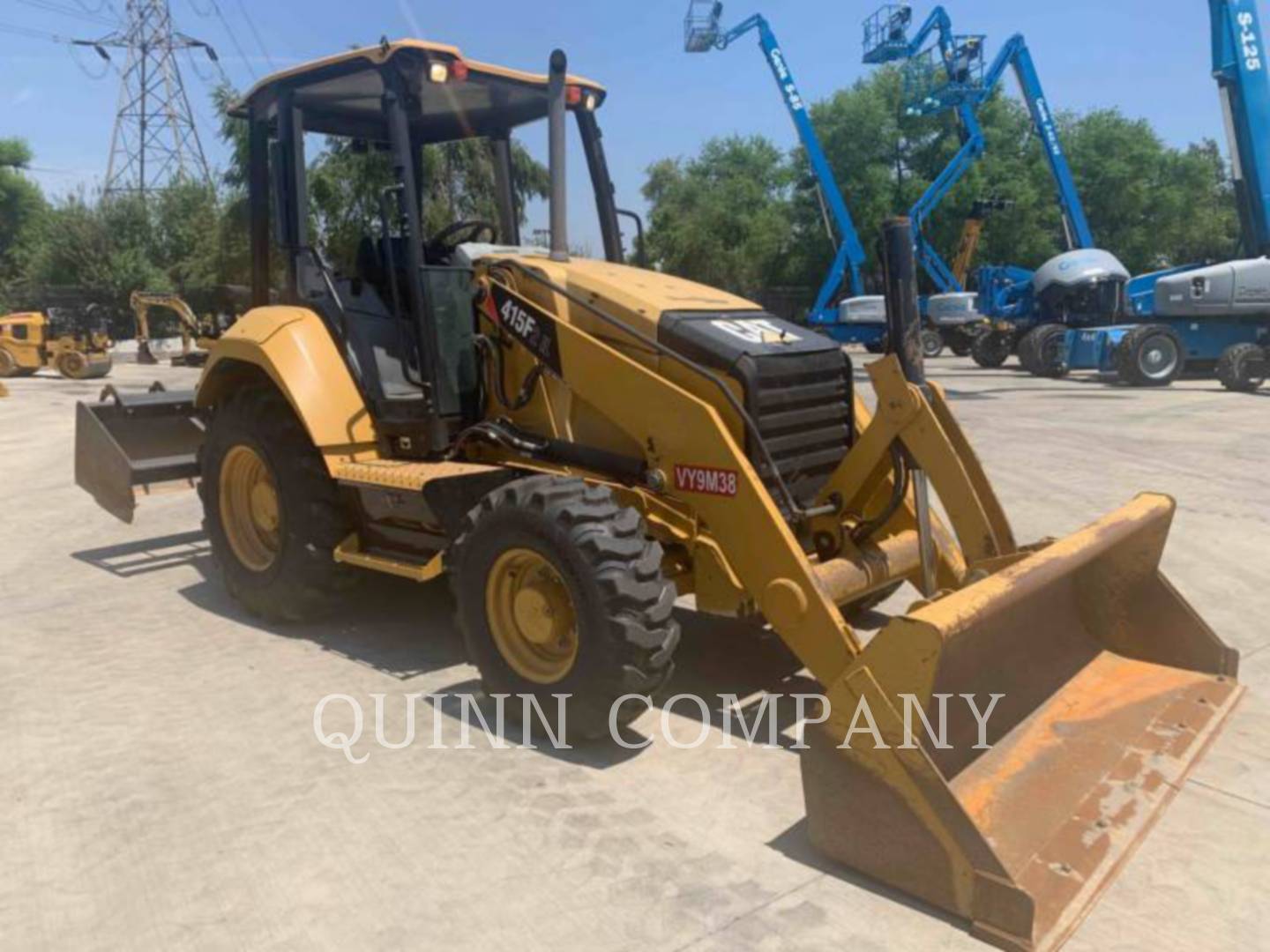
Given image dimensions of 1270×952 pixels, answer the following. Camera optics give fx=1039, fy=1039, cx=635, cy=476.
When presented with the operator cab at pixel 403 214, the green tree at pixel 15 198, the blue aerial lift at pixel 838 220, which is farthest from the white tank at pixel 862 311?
the green tree at pixel 15 198

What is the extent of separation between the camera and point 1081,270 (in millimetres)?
20234

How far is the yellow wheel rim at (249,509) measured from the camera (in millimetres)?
5695

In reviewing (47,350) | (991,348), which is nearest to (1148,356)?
(991,348)

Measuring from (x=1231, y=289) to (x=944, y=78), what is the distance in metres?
11.2

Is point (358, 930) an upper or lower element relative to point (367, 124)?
lower

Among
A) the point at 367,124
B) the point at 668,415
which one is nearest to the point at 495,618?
the point at 668,415

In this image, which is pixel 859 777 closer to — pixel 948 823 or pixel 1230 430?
pixel 948 823

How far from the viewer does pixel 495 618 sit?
4137 mm

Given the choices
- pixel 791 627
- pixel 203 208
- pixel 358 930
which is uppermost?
pixel 203 208

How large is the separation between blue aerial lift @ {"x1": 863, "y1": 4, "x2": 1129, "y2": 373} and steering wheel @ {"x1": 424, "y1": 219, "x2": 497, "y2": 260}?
55.6 ft

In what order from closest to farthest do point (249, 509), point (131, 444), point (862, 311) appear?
point (249, 509)
point (131, 444)
point (862, 311)

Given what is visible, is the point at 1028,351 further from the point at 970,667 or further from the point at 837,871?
the point at 837,871

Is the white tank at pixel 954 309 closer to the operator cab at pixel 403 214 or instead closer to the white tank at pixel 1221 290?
the white tank at pixel 1221 290

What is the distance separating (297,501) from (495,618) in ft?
5.46
